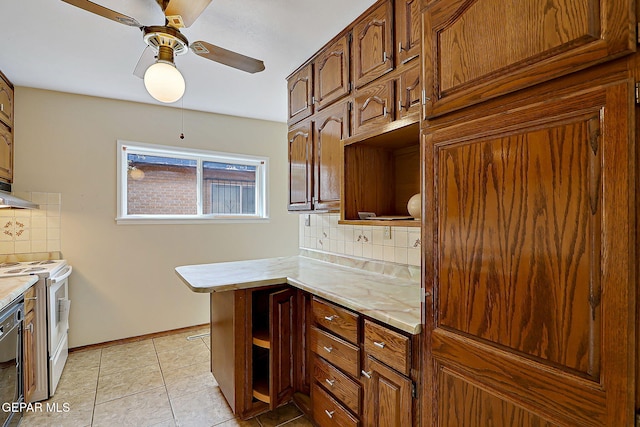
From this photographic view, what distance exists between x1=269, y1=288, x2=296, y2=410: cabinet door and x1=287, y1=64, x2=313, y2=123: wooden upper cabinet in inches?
55.5

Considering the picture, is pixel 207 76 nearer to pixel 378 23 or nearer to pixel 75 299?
pixel 378 23

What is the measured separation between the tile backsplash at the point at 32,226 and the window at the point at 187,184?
0.53 metres

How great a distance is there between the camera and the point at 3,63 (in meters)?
2.39

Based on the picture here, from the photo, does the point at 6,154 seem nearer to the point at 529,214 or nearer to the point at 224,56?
the point at 224,56

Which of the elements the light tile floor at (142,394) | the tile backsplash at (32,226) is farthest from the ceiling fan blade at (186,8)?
the tile backsplash at (32,226)

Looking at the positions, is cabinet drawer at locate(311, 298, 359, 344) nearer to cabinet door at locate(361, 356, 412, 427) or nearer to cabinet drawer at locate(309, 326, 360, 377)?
cabinet drawer at locate(309, 326, 360, 377)

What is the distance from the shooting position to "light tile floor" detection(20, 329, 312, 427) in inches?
79.7

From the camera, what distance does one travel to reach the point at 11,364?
6.08 feet

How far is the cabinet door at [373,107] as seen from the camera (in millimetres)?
1755

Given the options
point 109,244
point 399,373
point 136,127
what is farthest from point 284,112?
point 399,373

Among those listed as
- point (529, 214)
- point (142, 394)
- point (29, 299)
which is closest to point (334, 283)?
point (529, 214)

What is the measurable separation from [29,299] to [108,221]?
118 cm

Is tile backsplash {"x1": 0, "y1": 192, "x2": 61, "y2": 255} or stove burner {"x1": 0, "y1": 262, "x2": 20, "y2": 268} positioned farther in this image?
tile backsplash {"x1": 0, "y1": 192, "x2": 61, "y2": 255}

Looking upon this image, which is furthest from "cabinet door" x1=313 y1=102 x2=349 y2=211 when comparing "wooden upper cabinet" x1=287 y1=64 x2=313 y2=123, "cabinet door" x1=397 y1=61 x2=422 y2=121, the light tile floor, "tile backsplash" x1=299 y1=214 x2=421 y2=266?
the light tile floor
